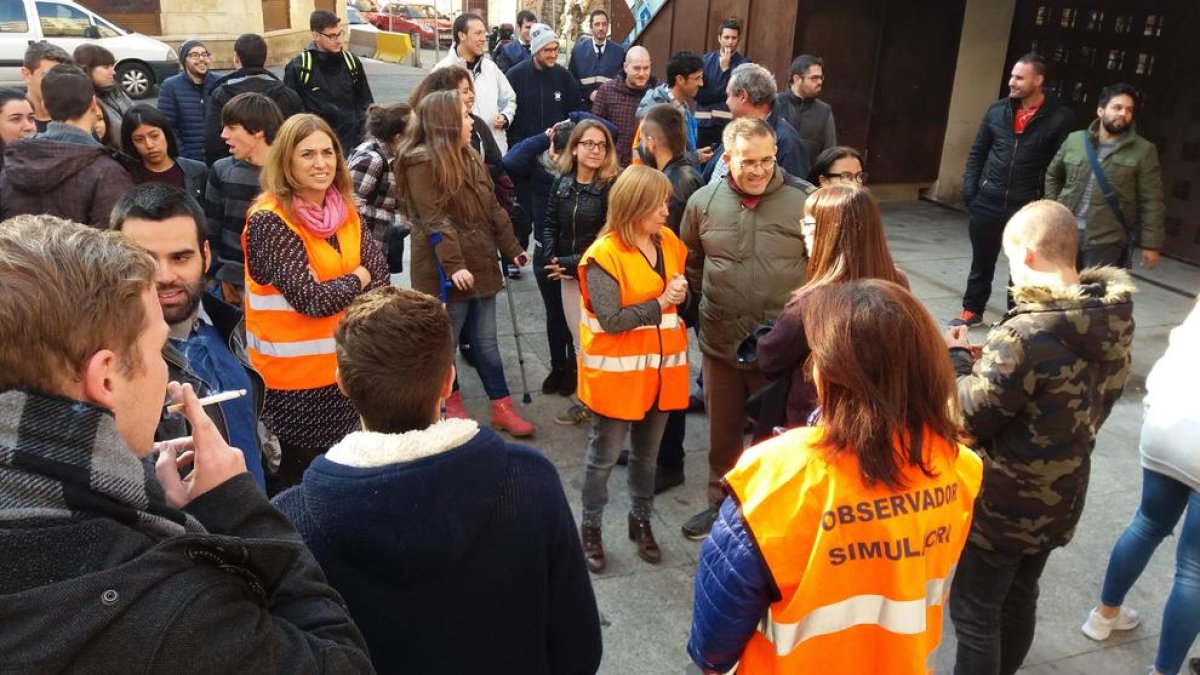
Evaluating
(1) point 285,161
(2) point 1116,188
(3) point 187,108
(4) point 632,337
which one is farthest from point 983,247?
(3) point 187,108

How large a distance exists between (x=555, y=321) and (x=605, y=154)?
123cm

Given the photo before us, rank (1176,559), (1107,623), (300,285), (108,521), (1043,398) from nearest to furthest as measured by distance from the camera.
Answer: (108,521) < (1043,398) < (1176,559) < (300,285) < (1107,623)

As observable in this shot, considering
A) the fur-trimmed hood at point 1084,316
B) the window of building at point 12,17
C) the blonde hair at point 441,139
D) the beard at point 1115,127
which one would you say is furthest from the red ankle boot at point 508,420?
the window of building at point 12,17

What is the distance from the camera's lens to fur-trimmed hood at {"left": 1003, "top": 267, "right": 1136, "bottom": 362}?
98.3 inches

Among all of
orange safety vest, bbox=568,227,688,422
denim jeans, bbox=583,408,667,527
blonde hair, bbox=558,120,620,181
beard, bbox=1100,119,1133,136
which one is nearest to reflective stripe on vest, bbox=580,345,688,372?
orange safety vest, bbox=568,227,688,422

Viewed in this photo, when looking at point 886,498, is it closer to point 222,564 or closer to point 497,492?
point 497,492

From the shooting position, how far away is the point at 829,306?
6.25ft

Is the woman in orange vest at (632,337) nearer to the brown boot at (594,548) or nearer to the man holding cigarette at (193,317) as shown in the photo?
the brown boot at (594,548)

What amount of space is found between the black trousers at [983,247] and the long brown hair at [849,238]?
4.37 meters

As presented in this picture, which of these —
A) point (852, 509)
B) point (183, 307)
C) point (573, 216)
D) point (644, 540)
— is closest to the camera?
point (852, 509)

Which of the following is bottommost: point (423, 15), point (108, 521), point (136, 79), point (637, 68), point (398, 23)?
point (136, 79)

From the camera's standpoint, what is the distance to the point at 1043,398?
101 inches

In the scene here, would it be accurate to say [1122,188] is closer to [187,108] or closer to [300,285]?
[300,285]

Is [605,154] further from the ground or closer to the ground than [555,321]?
further from the ground
